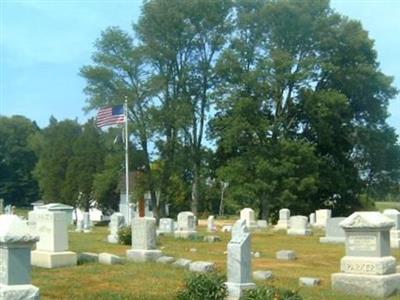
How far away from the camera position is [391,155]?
49.0 metres

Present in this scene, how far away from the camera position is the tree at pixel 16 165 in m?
87.8

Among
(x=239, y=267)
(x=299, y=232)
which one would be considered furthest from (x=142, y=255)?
(x=299, y=232)

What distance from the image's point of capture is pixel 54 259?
16.0m

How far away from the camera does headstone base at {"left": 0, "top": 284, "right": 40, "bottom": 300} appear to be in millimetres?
8078

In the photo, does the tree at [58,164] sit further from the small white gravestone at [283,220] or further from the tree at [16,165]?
the small white gravestone at [283,220]

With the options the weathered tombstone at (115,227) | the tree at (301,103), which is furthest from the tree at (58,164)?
the weathered tombstone at (115,227)

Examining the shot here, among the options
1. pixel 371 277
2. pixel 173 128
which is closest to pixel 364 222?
pixel 371 277

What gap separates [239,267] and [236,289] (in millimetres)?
380

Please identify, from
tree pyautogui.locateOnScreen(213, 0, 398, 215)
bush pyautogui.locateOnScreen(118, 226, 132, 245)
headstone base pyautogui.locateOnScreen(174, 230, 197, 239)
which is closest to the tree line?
tree pyautogui.locateOnScreen(213, 0, 398, 215)

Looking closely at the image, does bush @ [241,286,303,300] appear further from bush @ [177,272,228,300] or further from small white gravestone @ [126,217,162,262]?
small white gravestone @ [126,217,162,262]

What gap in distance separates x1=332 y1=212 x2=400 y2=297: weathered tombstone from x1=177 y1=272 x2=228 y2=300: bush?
10.7 ft

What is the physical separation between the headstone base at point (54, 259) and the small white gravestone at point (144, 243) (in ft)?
6.70

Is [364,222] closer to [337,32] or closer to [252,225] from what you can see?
[252,225]

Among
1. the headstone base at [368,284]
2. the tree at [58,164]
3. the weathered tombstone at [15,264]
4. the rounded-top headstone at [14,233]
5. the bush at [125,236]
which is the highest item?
the tree at [58,164]
